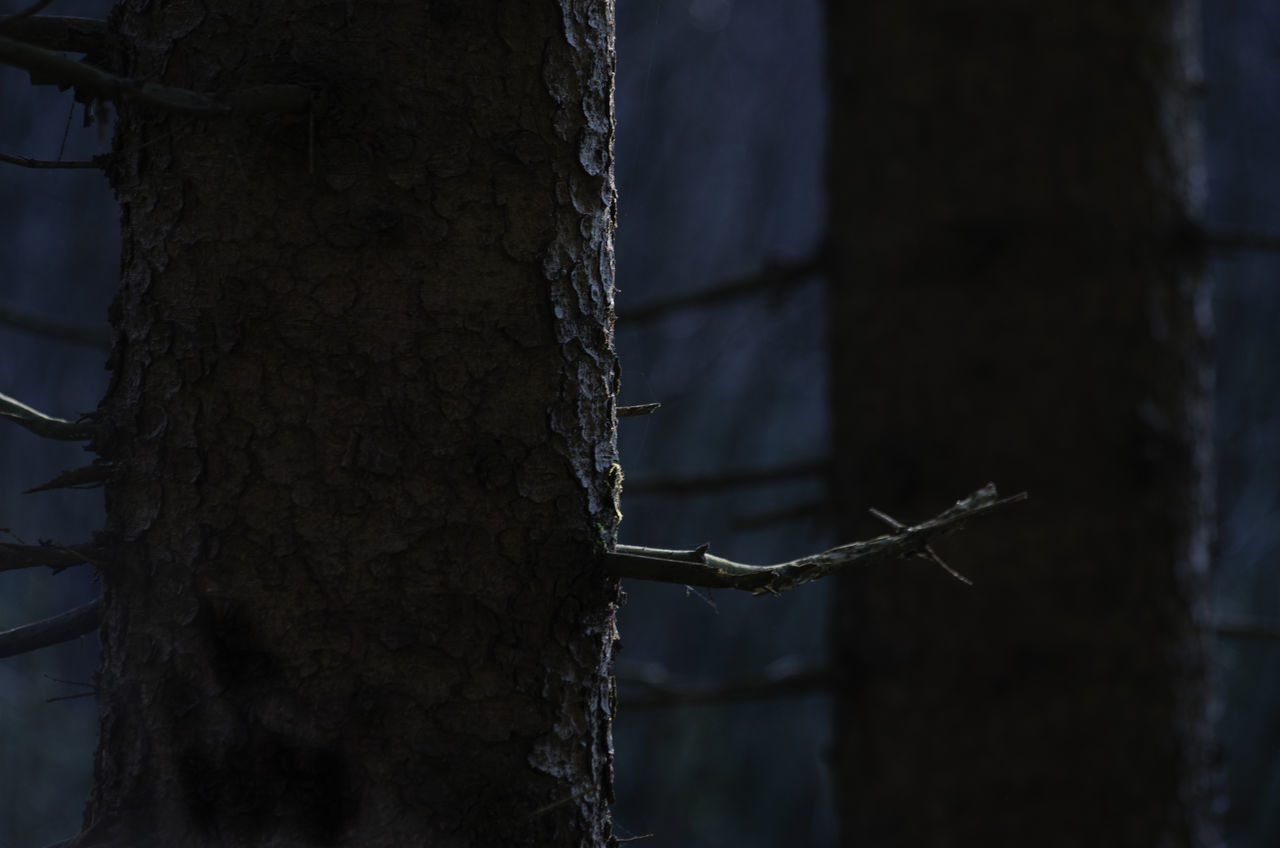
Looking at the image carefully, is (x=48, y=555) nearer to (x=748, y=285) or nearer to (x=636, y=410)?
(x=636, y=410)

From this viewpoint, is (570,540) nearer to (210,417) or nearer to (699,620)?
(210,417)

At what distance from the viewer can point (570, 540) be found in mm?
660

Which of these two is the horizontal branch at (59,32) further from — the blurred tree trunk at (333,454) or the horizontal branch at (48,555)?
the horizontal branch at (48,555)

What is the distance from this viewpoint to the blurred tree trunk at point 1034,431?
1661 mm

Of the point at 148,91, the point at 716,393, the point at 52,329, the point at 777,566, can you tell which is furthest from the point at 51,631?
the point at 716,393

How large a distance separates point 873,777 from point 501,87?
58.2 inches

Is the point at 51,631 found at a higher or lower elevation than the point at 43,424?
lower

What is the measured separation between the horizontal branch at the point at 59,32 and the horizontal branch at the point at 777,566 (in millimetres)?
470

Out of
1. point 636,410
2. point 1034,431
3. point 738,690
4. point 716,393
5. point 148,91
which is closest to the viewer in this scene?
point 148,91

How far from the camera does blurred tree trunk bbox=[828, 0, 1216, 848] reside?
1.66 m

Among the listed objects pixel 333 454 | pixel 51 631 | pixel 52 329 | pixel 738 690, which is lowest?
pixel 738 690

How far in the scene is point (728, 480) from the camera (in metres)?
1.98

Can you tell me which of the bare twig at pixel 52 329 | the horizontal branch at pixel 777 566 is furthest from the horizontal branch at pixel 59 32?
the bare twig at pixel 52 329

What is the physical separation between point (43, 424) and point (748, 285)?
1447 mm
